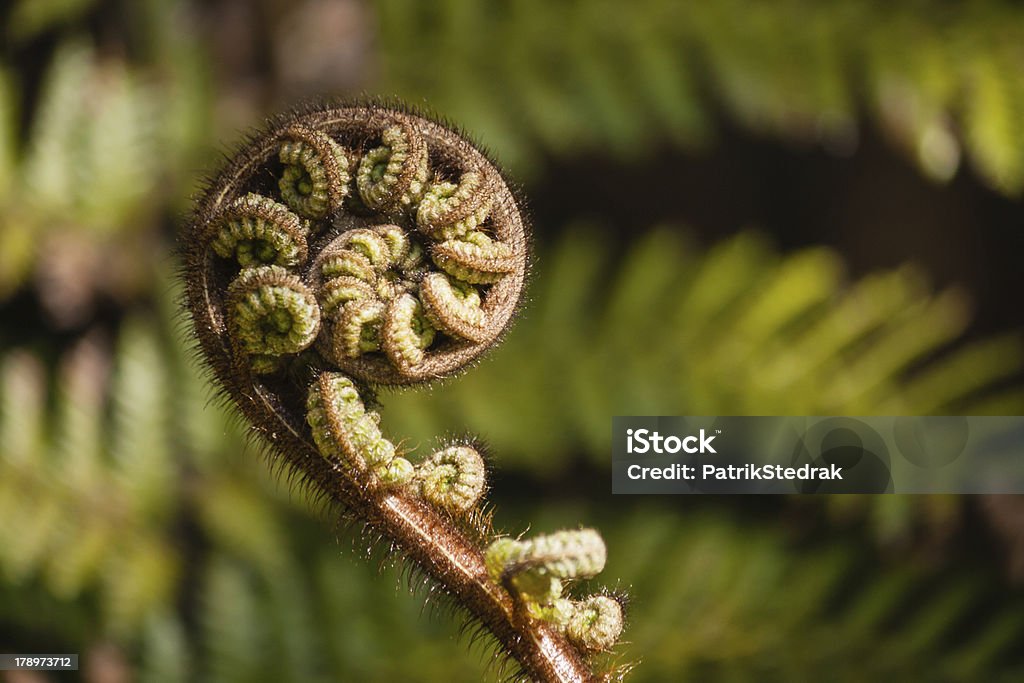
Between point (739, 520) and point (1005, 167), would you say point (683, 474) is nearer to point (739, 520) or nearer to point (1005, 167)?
point (739, 520)

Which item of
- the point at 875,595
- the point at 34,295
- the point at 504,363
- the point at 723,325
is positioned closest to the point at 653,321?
the point at 723,325

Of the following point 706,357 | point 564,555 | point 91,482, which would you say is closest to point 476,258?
point 564,555

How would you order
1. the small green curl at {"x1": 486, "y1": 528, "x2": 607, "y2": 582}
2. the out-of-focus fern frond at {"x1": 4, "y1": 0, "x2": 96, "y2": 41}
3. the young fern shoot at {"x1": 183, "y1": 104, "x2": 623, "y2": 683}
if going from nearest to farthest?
the small green curl at {"x1": 486, "y1": 528, "x2": 607, "y2": 582} → the young fern shoot at {"x1": 183, "y1": 104, "x2": 623, "y2": 683} → the out-of-focus fern frond at {"x1": 4, "y1": 0, "x2": 96, "y2": 41}

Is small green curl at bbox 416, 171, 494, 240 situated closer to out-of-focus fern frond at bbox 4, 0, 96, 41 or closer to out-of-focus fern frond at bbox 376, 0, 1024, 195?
out-of-focus fern frond at bbox 376, 0, 1024, 195

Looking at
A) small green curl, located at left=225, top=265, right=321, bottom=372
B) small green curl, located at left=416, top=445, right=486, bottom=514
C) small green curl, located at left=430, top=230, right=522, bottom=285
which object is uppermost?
small green curl, located at left=430, top=230, right=522, bottom=285

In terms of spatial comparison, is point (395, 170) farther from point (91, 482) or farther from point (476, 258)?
point (91, 482)

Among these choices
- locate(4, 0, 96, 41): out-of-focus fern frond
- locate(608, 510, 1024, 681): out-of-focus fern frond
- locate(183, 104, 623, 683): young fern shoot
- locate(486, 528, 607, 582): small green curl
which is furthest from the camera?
locate(4, 0, 96, 41): out-of-focus fern frond

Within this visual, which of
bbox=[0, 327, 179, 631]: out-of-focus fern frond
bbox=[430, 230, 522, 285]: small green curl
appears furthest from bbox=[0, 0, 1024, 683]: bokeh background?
bbox=[430, 230, 522, 285]: small green curl

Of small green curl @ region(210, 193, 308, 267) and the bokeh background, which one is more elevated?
the bokeh background
